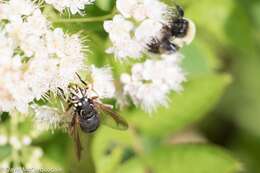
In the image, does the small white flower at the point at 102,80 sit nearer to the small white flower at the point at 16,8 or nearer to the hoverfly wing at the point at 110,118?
the hoverfly wing at the point at 110,118

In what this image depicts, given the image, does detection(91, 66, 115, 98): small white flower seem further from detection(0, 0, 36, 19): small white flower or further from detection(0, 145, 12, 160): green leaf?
detection(0, 145, 12, 160): green leaf

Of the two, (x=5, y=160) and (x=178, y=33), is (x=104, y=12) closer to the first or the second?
(x=178, y=33)

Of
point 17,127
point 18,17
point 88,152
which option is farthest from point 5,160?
point 18,17

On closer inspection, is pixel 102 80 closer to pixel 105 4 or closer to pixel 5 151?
pixel 105 4

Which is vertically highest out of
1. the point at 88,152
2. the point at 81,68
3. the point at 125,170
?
the point at 81,68

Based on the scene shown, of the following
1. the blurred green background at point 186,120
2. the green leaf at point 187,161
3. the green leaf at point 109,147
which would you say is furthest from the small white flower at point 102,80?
the green leaf at point 187,161

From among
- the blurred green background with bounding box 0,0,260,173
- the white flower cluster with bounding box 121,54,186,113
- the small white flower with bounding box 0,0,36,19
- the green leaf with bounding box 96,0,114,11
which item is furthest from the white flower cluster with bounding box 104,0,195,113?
the small white flower with bounding box 0,0,36,19

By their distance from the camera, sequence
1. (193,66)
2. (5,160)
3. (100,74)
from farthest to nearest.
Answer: (193,66), (5,160), (100,74)
